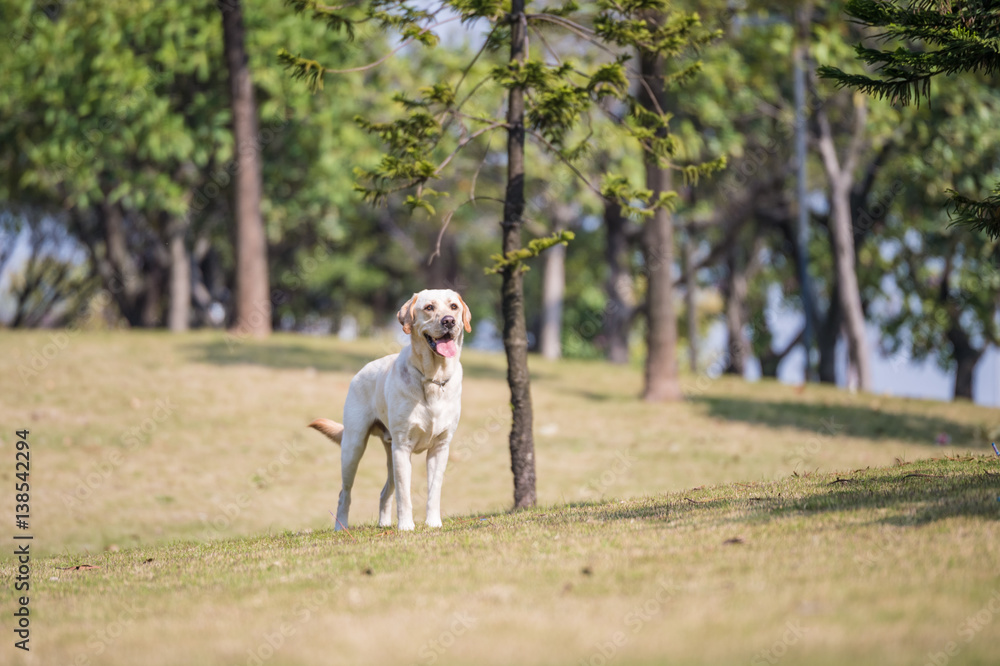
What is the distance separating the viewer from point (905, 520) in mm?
6566

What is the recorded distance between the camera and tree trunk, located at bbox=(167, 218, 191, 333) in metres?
27.5

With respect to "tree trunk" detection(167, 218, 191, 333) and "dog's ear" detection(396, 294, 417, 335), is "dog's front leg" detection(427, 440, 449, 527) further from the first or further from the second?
"tree trunk" detection(167, 218, 191, 333)

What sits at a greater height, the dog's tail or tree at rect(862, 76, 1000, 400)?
tree at rect(862, 76, 1000, 400)

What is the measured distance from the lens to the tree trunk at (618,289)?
30.6m

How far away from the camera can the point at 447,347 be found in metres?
7.88

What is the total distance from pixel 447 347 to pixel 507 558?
2069 mm

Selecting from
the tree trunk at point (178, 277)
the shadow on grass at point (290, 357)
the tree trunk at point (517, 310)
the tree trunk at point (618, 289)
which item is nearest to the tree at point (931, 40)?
the tree trunk at point (517, 310)

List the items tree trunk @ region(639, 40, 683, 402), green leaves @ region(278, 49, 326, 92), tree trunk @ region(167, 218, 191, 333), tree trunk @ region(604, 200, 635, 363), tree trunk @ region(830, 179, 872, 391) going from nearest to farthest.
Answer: green leaves @ region(278, 49, 326, 92)
tree trunk @ region(639, 40, 683, 402)
tree trunk @ region(830, 179, 872, 391)
tree trunk @ region(167, 218, 191, 333)
tree trunk @ region(604, 200, 635, 363)

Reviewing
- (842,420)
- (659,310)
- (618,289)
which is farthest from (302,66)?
(618,289)

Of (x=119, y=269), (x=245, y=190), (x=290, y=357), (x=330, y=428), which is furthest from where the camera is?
(x=119, y=269)

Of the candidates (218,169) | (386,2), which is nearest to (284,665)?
(386,2)

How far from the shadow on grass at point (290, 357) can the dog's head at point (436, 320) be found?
1309cm

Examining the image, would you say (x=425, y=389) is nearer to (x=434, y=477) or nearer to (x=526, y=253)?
(x=434, y=477)

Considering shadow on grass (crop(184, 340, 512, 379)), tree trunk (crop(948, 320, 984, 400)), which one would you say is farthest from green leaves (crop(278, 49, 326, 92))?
tree trunk (crop(948, 320, 984, 400))
